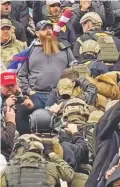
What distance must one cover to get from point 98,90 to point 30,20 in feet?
14.9

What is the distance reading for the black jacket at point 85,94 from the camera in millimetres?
15108

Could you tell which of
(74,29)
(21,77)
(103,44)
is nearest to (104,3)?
(74,29)

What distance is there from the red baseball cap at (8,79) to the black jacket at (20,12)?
4.67 m

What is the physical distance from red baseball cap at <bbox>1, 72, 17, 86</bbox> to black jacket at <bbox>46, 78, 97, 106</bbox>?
79 cm

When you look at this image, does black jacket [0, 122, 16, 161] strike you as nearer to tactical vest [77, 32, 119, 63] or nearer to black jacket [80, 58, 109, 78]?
black jacket [80, 58, 109, 78]

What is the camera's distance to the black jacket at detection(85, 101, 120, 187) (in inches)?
437

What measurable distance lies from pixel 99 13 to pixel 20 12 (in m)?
1.44

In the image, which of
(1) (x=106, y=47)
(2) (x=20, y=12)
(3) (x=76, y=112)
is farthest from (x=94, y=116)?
(2) (x=20, y=12)

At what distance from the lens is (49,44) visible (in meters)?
16.2

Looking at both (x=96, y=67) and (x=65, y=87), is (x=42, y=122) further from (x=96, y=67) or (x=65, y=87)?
(x=96, y=67)

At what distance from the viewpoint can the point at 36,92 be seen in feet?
52.5

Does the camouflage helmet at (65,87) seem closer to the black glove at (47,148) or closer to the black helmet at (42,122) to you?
the black helmet at (42,122)

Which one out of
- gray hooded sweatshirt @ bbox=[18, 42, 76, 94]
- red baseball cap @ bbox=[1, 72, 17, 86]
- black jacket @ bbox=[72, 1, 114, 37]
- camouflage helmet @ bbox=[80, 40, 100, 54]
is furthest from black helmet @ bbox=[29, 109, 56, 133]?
black jacket @ bbox=[72, 1, 114, 37]

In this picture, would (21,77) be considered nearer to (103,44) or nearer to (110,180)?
(103,44)
